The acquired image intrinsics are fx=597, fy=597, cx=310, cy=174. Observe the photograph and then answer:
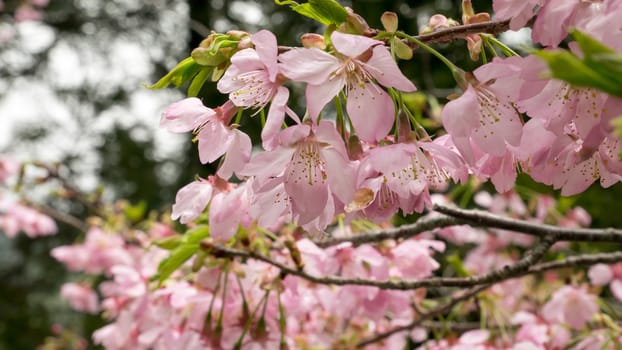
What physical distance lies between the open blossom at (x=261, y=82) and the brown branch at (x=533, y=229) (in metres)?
0.37

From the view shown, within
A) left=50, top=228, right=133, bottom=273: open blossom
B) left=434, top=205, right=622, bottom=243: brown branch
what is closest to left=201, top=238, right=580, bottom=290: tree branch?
left=434, top=205, right=622, bottom=243: brown branch

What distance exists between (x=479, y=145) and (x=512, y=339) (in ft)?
2.44

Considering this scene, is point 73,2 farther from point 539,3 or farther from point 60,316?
point 539,3

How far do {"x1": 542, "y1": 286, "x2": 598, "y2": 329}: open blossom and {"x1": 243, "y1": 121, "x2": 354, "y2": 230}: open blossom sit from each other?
771mm

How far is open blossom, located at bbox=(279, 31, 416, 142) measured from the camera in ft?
1.37

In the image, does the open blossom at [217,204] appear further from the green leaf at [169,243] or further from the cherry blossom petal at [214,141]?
the green leaf at [169,243]

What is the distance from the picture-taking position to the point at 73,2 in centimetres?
452

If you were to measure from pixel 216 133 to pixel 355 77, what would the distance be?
0.13m

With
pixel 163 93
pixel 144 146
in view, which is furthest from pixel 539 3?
pixel 144 146

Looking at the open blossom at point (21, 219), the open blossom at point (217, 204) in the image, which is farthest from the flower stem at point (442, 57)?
the open blossom at point (21, 219)

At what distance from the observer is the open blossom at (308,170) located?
0.45 meters

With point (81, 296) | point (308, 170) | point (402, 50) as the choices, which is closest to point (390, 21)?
point (402, 50)

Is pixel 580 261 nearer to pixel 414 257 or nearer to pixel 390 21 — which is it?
pixel 414 257

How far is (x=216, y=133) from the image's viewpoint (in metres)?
0.50
